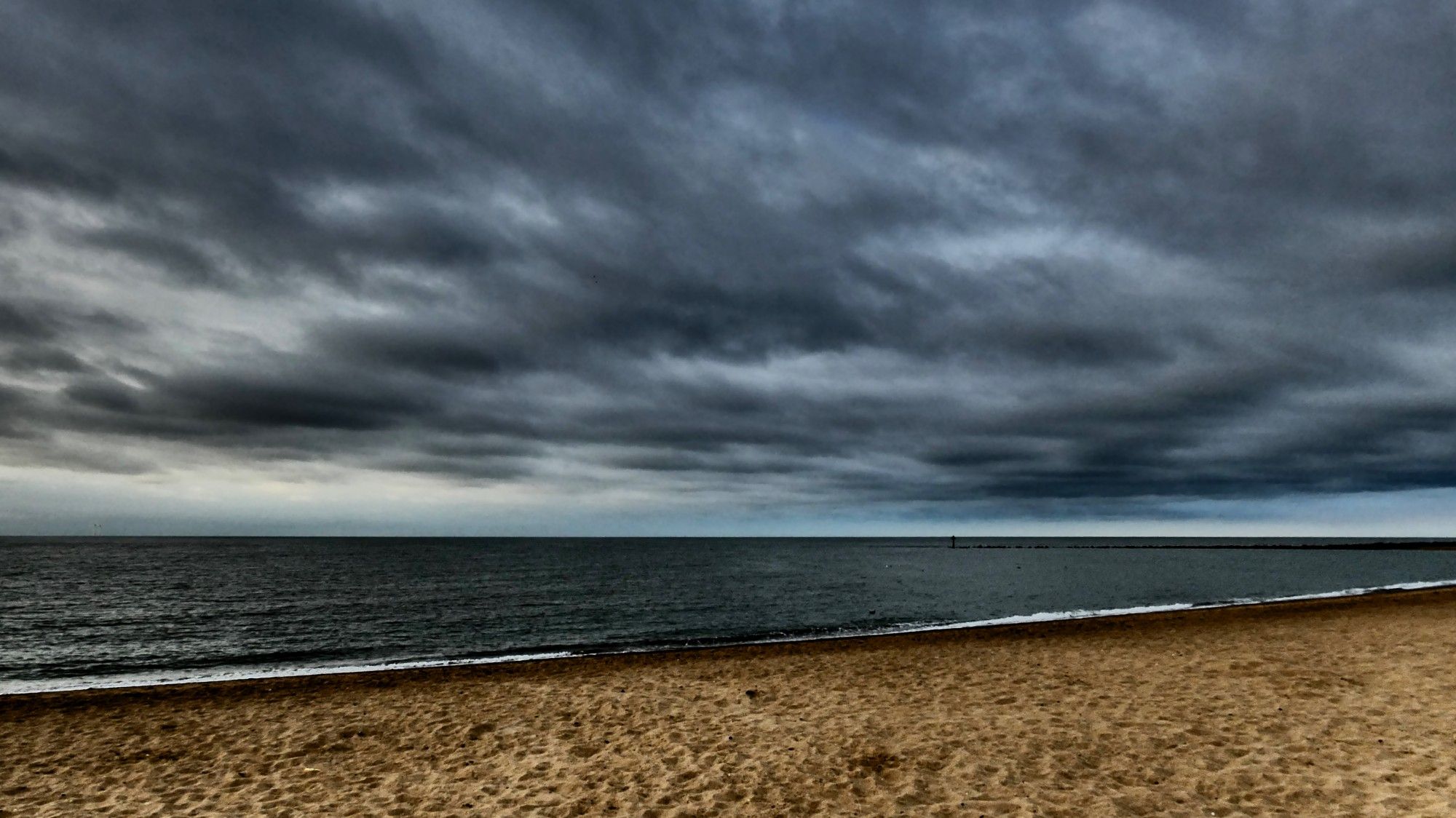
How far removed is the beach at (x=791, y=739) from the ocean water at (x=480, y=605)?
986 centimetres

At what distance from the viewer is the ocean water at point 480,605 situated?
99.7ft

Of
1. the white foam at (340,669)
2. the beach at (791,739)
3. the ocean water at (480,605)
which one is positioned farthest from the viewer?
the ocean water at (480,605)

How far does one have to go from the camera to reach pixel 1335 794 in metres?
9.63

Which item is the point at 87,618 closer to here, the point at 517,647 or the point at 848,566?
the point at 517,647

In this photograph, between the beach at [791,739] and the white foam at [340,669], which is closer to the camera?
the beach at [791,739]

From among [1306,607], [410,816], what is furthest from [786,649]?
[1306,607]

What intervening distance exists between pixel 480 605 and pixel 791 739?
1674 inches

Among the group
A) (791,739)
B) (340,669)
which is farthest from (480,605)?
(791,739)

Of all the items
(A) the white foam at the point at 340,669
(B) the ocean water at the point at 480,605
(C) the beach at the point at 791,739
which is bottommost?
(B) the ocean water at the point at 480,605

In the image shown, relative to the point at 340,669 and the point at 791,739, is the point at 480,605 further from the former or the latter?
the point at 791,739

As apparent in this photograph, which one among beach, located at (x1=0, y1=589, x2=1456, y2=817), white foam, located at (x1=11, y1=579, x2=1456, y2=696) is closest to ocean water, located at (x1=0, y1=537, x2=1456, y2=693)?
white foam, located at (x1=11, y1=579, x2=1456, y2=696)

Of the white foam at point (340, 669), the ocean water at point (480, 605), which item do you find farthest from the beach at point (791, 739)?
the ocean water at point (480, 605)

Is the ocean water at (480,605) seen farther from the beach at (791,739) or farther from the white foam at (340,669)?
the beach at (791,739)

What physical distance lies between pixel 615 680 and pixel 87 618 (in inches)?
1734
